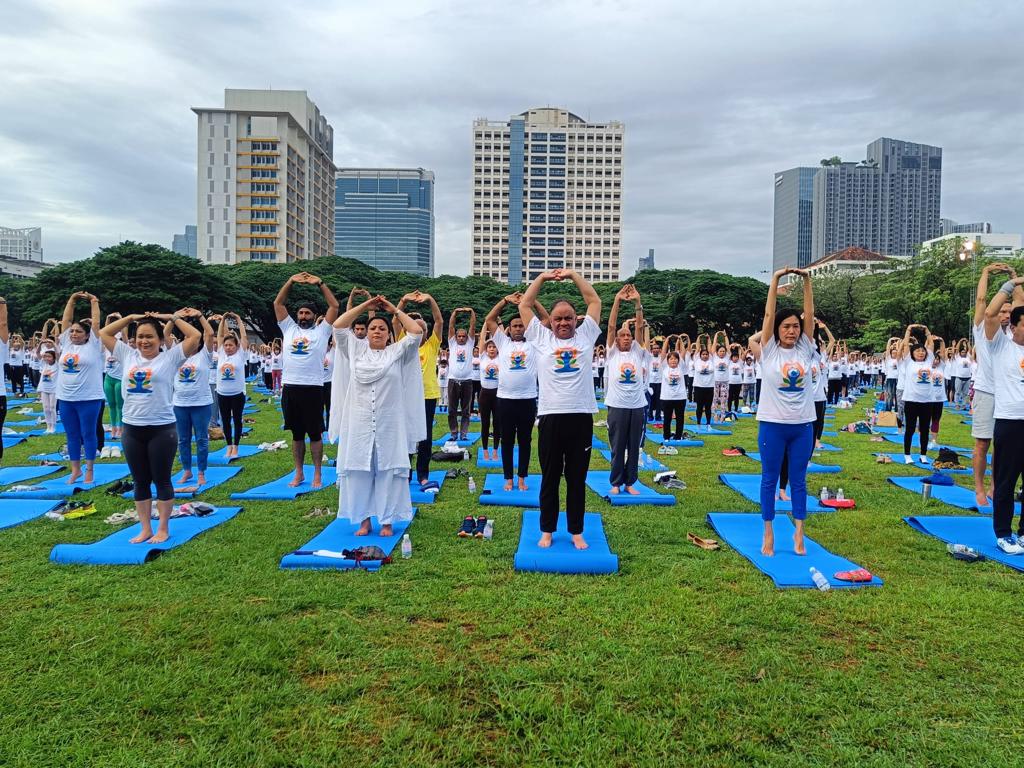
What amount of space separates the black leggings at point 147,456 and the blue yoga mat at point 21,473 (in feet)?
14.4

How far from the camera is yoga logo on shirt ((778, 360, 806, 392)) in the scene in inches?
220

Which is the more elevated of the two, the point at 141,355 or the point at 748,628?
the point at 141,355

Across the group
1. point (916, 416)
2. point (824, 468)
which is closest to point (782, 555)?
point (824, 468)

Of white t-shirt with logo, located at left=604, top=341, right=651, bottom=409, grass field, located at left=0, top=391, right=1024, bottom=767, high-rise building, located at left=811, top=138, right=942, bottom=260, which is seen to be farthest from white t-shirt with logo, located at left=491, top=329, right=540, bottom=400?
high-rise building, located at left=811, top=138, right=942, bottom=260

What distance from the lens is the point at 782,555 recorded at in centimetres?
572

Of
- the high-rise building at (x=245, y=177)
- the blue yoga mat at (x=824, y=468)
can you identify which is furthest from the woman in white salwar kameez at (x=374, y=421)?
the high-rise building at (x=245, y=177)

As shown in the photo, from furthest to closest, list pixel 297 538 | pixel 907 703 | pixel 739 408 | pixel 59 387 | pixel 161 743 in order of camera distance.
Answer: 1. pixel 739 408
2. pixel 59 387
3. pixel 297 538
4. pixel 907 703
5. pixel 161 743

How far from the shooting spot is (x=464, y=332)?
40.7ft

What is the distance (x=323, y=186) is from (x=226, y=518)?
418 feet

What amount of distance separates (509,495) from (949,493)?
5831 millimetres

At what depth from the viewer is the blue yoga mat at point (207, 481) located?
8.10m

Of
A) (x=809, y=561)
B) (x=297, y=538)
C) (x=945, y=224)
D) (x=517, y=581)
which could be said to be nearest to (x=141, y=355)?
(x=297, y=538)

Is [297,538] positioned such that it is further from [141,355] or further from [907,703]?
[907,703]

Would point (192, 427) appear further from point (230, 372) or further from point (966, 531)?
point (966, 531)
